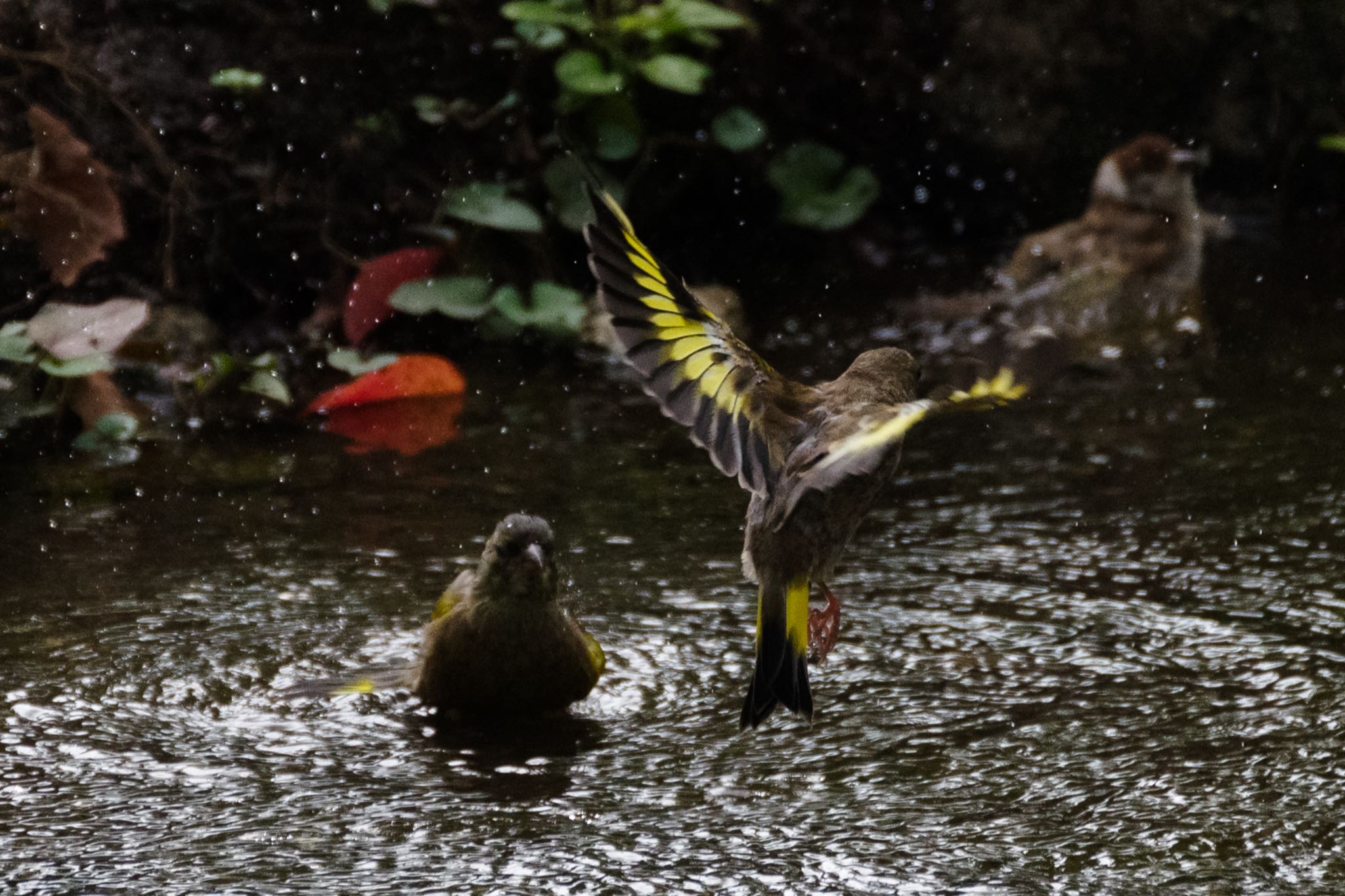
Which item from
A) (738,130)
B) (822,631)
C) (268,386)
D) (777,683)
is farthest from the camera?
(738,130)

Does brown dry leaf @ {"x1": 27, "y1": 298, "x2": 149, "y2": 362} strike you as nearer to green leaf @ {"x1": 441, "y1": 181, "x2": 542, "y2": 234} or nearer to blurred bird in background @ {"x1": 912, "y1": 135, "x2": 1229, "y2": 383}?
green leaf @ {"x1": 441, "y1": 181, "x2": 542, "y2": 234}

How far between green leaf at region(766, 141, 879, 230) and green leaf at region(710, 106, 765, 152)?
0.22 m

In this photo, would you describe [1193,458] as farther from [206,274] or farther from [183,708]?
[206,274]

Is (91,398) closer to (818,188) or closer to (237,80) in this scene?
(237,80)

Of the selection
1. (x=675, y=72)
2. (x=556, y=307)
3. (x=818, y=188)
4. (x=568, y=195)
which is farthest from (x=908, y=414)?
(x=818, y=188)

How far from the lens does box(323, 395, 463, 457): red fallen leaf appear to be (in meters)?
5.60

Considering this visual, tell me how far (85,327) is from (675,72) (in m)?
2.60

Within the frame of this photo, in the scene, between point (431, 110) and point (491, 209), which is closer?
point (491, 209)

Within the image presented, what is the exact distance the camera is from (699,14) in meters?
7.06

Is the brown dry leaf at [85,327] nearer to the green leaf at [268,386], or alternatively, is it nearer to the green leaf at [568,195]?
the green leaf at [268,386]

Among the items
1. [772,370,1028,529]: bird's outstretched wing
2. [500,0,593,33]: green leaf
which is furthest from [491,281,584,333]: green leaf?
[772,370,1028,529]: bird's outstretched wing

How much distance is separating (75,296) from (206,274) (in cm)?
51

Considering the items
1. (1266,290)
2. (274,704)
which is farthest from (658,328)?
(1266,290)

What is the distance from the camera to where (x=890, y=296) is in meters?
7.32
